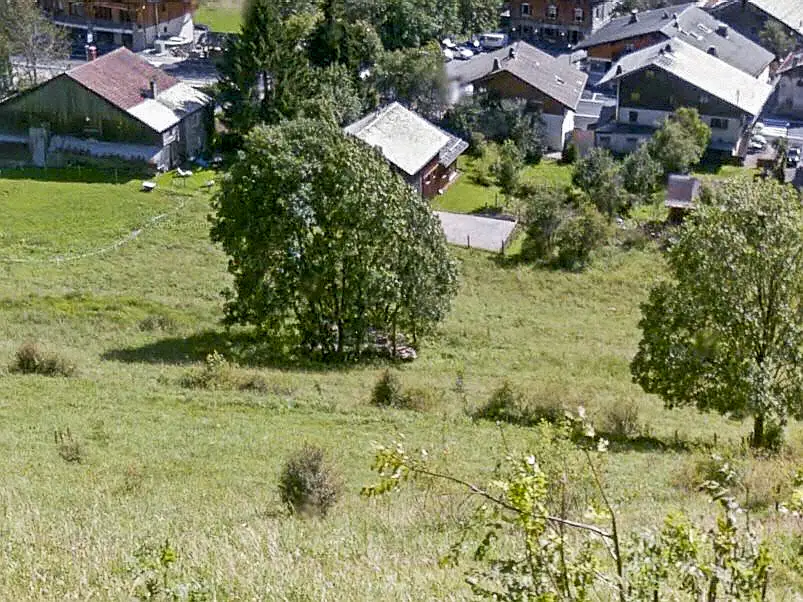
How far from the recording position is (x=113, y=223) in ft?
103

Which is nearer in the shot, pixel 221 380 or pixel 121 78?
pixel 221 380

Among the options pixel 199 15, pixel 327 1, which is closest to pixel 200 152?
pixel 327 1

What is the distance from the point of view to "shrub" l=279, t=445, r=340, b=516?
33.2 feet

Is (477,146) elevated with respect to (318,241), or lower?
lower

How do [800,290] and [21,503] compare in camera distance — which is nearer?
[21,503]

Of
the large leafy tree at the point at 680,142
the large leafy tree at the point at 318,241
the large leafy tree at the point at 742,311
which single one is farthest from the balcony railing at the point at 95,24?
the large leafy tree at the point at 742,311

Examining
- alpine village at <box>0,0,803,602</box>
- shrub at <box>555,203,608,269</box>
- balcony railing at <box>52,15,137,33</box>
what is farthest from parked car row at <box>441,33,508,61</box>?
shrub at <box>555,203,608,269</box>

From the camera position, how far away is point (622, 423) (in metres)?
16.7

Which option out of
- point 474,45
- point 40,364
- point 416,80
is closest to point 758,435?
point 40,364

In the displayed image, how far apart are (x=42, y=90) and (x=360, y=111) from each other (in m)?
12.2

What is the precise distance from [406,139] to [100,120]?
38.0 feet

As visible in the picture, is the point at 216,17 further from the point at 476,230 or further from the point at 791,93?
the point at 791,93

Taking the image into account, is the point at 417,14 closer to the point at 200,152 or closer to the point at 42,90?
the point at 200,152

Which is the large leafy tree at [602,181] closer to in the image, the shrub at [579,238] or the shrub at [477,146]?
the shrub at [579,238]
